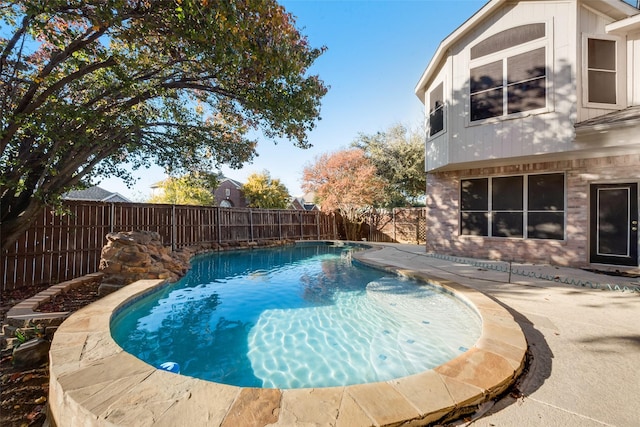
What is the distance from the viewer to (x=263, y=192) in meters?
21.8

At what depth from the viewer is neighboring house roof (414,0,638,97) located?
19.0ft

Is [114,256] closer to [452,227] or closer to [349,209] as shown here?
[452,227]

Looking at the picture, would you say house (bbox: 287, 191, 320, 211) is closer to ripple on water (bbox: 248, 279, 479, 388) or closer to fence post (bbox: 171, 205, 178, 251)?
fence post (bbox: 171, 205, 178, 251)

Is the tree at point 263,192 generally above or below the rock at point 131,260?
above

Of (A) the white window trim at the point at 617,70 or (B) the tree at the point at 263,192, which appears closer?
(A) the white window trim at the point at 617,70

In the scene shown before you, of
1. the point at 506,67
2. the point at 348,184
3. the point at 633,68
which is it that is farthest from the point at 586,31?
the point at 348,184

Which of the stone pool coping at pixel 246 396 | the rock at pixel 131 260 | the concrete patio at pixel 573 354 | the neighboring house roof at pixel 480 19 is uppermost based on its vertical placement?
the neighboring house roof at pixel 480 19

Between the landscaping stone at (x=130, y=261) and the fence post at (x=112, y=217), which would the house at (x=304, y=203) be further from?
the landscaping stone at (x=130, y=261)

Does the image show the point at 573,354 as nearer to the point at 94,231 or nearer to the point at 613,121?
the point at 613,121

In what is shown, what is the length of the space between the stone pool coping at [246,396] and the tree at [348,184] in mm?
11909

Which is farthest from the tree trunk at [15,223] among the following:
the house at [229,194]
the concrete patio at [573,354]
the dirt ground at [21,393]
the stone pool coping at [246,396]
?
the house at [229,194]

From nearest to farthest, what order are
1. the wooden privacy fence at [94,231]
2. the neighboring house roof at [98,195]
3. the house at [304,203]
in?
the wooden privacy fence at [94,231] → the neighboring house roof at [98,195] → the house at [304,203]

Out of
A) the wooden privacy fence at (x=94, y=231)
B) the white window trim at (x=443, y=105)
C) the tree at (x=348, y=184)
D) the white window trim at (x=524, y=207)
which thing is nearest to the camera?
the wooden privacy fence at (x=94, y=231)

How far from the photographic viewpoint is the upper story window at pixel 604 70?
19.5 ft
